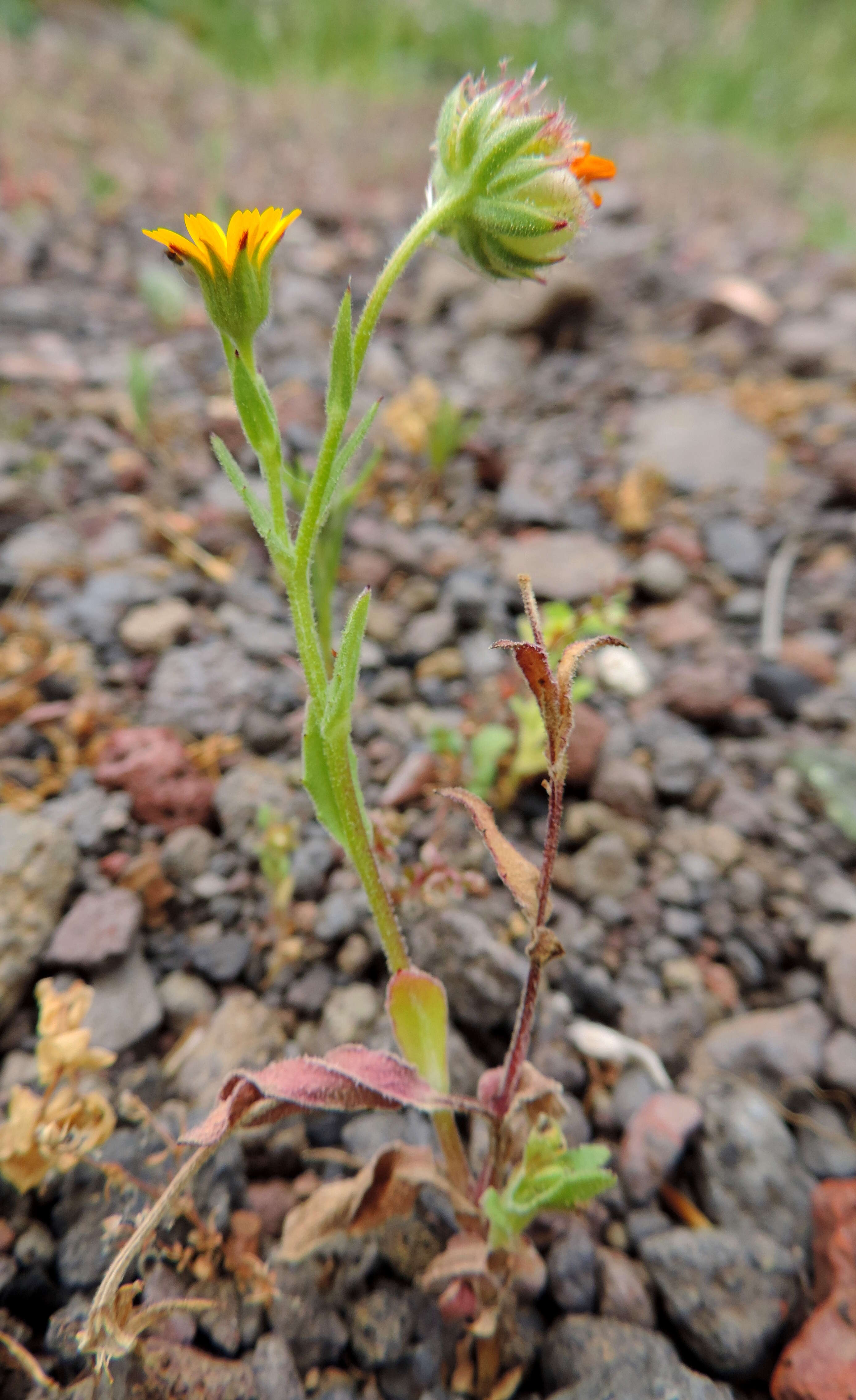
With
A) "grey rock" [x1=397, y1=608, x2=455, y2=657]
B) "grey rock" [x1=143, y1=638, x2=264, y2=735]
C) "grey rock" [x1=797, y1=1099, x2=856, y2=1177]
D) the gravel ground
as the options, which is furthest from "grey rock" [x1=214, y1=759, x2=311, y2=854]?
"grey rock" [x1=797, y1=1099, x2=856, y2=1177]

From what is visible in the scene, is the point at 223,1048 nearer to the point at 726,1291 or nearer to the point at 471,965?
the point at 471,965

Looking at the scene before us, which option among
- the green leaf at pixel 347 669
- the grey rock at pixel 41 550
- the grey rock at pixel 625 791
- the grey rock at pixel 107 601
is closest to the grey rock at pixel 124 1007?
the green leaf at pixel 347 669

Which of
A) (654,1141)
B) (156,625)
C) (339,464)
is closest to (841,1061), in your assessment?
(654,1141)

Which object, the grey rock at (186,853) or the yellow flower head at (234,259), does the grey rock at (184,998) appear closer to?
the grey rock at (186,853)

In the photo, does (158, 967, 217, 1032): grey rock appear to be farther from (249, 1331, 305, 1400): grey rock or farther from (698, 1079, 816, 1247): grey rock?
(698, 1079, 816, 1247): grey rock

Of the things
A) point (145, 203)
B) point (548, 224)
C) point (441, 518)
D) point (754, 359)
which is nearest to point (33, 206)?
point (145, 203)
